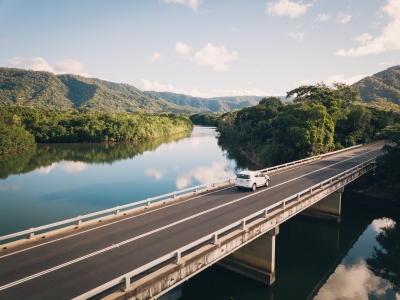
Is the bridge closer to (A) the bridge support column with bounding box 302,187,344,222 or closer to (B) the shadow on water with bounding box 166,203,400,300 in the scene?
(B) the shadow on water with bounding box 166,203,400,300

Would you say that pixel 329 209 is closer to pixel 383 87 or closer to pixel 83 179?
pixel 83 179

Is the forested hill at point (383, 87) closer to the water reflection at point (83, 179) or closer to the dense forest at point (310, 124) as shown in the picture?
the dense forest at point (310, 124)

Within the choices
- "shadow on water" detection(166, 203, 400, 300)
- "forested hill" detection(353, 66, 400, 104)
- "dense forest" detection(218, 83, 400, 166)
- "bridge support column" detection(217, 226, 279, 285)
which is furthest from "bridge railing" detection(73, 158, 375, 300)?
"forested hill" detection(353, 66, 400, 104)

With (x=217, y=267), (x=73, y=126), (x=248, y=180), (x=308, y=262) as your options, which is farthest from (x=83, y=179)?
(x=73, y=126)

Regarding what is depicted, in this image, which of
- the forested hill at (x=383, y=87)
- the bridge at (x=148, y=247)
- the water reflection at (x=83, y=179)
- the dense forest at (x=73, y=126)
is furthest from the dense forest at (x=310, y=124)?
the forested hill at (x=383, y=87)

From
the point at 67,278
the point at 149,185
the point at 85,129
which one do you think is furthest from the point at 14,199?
the point at 85,129
